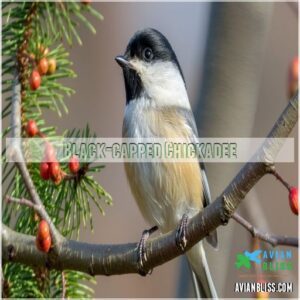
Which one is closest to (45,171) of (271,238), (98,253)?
(98,253)

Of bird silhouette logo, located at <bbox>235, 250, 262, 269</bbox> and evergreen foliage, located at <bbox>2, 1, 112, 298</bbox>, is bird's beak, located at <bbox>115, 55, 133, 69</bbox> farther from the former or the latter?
bird silhouette logo, located at <bbox>235, 250, 262, 269</bbox>

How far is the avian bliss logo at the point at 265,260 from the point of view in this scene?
66.2 inches

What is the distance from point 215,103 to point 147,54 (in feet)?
1.78

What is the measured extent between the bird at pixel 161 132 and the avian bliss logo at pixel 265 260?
23 centimetres

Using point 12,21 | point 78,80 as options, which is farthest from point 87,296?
point 78,80

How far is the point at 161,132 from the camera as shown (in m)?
2.18

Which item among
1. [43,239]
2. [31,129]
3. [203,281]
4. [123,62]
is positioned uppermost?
[123,62]

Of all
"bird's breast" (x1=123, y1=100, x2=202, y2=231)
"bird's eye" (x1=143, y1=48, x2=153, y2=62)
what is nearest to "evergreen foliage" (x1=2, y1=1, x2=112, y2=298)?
"bird's breast" (x1=123, y1=100, x2=202, y2=231)

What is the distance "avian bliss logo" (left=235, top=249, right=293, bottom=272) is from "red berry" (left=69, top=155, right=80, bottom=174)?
1.71ft

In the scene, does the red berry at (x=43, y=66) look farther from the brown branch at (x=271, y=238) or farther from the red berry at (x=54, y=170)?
the brown branch at (x=271, y=238)

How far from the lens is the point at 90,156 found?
1.66m

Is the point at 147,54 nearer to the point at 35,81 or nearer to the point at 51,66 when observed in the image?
the point at 51,66

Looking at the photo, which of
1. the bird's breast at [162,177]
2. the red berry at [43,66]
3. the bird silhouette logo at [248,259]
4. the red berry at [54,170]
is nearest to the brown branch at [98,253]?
the red berry at [54,170]

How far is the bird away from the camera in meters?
2.17
